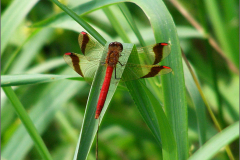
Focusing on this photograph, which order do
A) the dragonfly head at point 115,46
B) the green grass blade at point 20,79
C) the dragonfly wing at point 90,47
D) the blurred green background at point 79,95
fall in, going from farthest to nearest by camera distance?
the blurred green background at point 79,95 < the dragonfly wing at point 90,47 < the dragonfly head at point 115,46 < the green grass blade at point 20,79

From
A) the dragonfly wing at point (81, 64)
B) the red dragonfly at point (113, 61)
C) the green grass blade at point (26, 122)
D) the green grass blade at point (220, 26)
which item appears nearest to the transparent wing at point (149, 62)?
the red dragonfly at point (113, 61)

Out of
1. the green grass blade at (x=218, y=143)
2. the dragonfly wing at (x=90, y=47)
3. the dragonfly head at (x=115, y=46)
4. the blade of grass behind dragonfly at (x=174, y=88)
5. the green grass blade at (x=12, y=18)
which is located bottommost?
the green grass blade at (x=218, y=143)

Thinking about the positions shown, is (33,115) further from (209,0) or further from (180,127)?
(209,0)

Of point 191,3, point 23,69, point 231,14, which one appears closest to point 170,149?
point 23,69

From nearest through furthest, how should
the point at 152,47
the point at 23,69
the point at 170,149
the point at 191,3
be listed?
the point at 170,149 < the point at 152,47 < the point at 23,69 < the point at 191,3

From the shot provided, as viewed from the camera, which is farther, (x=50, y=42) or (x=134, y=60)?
(x=50, y=42)

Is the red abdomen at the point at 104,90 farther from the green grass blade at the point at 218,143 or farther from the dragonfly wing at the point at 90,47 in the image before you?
the green grass blade at the point at 218,143

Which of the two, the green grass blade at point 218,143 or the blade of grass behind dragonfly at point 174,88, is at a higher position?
the blade of grass behind dragonfly at point 174,88
